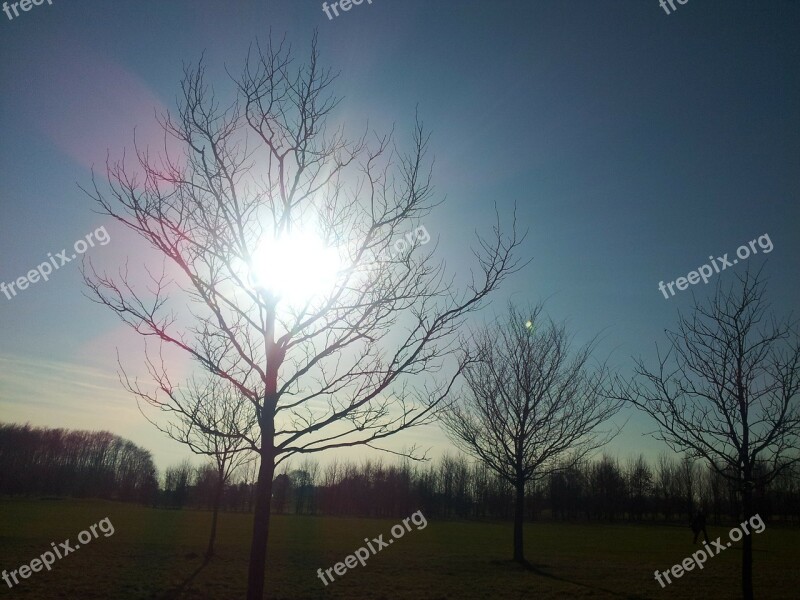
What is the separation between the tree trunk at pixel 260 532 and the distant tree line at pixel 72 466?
9116 cm

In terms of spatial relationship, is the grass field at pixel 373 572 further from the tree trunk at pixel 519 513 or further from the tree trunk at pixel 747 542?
the tree trunk at pixel 747 542

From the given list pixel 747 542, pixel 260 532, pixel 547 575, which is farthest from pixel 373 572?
pixel 260 532

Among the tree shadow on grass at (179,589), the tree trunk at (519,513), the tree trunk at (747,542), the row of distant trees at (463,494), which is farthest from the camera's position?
the row of distant trees at (463,494)

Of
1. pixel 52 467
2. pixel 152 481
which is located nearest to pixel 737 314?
pixel 152 481

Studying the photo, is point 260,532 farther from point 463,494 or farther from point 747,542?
point 463,494

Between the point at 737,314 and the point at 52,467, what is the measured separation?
10580 centimetres

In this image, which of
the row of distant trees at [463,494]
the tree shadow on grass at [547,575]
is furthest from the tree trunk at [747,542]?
the row of distant trees at [463,494]

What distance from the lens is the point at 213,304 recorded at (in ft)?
16.7

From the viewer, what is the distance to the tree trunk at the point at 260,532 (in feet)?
14.8

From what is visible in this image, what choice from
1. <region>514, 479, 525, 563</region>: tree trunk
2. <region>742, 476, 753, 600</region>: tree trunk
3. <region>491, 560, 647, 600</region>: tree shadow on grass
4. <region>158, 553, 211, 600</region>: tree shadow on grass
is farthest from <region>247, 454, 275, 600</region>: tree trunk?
<region>514, 479, 525, 563</region>: tree trunk

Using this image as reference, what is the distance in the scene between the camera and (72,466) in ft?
302

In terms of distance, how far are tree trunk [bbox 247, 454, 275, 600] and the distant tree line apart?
91.2 m

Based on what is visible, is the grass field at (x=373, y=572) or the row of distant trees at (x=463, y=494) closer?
the grass field at (x=373, y=572)

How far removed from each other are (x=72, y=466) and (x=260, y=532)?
354 ft
